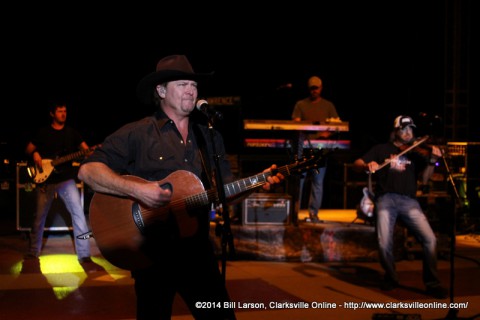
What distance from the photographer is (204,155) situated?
161 inches

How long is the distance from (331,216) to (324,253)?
5.87ft

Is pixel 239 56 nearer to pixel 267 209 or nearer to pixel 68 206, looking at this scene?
pixel 267 209

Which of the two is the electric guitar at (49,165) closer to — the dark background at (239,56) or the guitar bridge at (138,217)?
the dark background at (239,56)

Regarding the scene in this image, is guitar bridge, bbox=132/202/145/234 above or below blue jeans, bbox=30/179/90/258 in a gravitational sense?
above

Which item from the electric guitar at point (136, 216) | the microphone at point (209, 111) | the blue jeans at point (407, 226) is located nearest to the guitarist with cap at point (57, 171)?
the blue jeans at point (407, 226)

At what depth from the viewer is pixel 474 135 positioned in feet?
55.0

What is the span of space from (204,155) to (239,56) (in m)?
12.9

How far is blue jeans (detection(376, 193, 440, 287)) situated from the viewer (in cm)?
752

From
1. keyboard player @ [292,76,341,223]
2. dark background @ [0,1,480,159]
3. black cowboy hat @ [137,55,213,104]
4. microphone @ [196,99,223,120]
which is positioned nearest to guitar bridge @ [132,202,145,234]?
microphone @ [196,99,223,120]

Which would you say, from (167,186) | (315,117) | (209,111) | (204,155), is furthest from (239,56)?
(167,186)

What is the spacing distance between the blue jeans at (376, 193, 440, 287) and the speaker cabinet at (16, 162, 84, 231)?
584cm

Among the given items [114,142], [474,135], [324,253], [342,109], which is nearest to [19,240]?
[324,253]

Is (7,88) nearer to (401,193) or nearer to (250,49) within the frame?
(250,49)

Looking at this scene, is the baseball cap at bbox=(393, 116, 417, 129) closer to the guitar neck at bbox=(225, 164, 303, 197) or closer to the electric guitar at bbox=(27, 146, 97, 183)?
the guitar neck at bbox=(225, 164, 303, 197)
